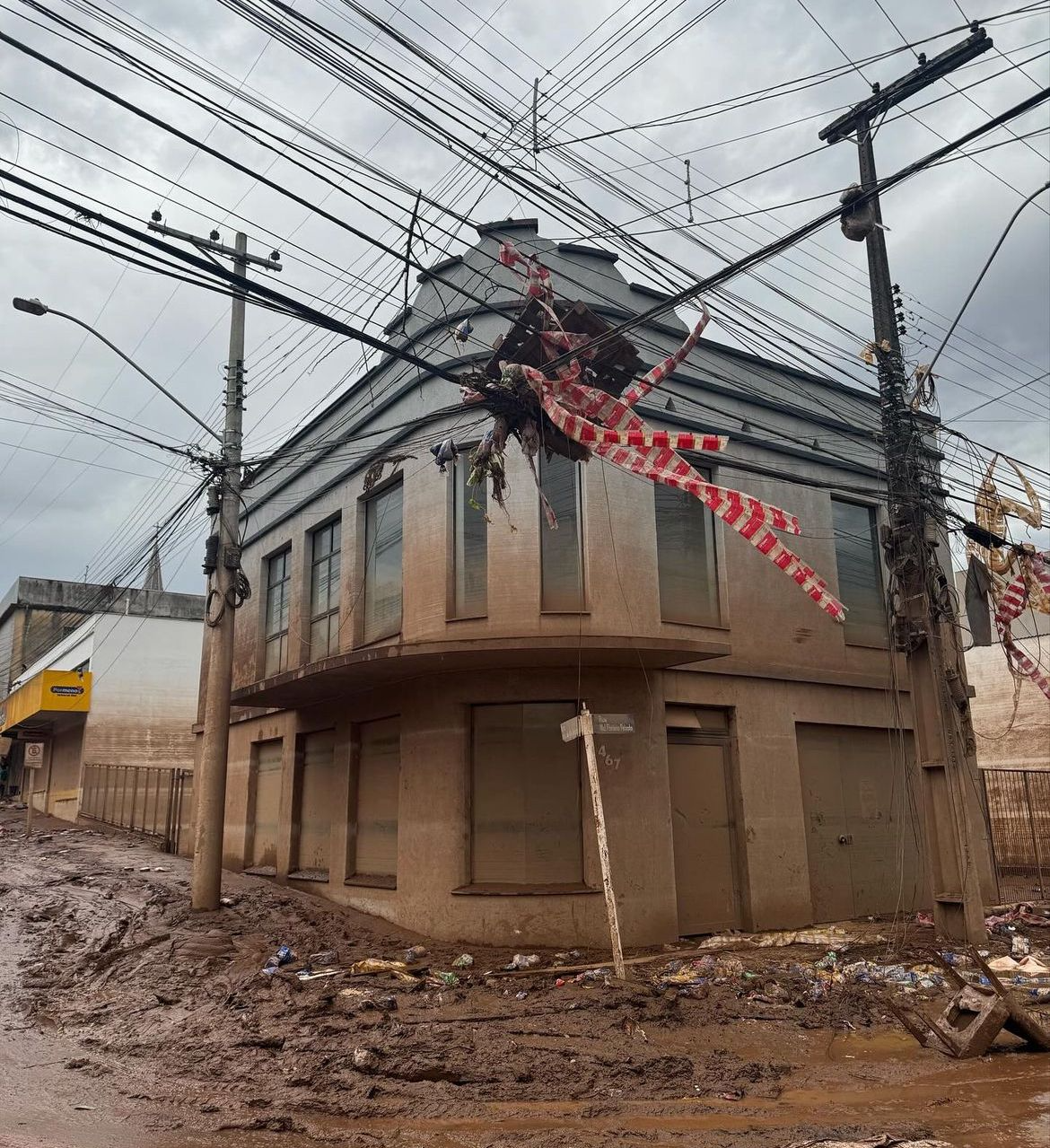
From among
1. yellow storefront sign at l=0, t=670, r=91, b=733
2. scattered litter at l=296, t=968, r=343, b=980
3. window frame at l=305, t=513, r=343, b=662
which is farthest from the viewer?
yellow storefront sign at l=0, t=670, r=91, b=733

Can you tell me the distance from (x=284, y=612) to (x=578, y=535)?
798 cm

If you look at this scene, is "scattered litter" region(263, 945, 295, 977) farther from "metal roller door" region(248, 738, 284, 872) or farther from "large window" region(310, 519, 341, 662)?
"metal roller door" region(248, 738, 284, 872)

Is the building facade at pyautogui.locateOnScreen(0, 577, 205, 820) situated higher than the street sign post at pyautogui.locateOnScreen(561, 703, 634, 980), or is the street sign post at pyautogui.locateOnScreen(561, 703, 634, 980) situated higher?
the building facade at pyautogui.locateOnScreen(0, 577, 205, 820)

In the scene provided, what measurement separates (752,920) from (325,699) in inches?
300

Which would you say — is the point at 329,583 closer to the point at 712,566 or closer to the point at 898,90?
the point at 712,566

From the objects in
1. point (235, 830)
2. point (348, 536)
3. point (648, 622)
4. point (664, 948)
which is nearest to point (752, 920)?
point (664, 948)

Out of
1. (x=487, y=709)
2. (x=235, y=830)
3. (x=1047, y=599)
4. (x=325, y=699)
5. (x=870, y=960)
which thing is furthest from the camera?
(x=235, y=830)

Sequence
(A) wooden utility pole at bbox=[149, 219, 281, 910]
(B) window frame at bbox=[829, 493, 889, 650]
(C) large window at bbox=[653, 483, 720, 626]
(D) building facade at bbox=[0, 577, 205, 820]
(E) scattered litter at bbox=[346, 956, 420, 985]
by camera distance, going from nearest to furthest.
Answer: (E) scattered litter at bbox=[346, 956, 420, 985]
(A) wooden utility pole at bbox=[149, 219, 281, 910]
(C) large window at bbox=[653, 483, 720, 626]
(B) window frame at bbox=[829, 493, 889, 650]
(D) building facade at bbox=[0, 577, 205, 820]

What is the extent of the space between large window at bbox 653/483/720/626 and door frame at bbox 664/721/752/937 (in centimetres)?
149

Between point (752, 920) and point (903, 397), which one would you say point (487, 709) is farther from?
point (903, 397)

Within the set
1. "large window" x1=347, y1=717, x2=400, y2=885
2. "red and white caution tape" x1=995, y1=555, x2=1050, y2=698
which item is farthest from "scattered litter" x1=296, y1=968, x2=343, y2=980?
"red and white caution tape" x1=995, y1=555, x2=1050, y2=698

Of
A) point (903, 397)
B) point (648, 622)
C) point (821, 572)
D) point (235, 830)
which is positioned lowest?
point (235, 830)

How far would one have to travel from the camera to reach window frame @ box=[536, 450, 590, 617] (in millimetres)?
13492

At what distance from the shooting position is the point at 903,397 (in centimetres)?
1255
